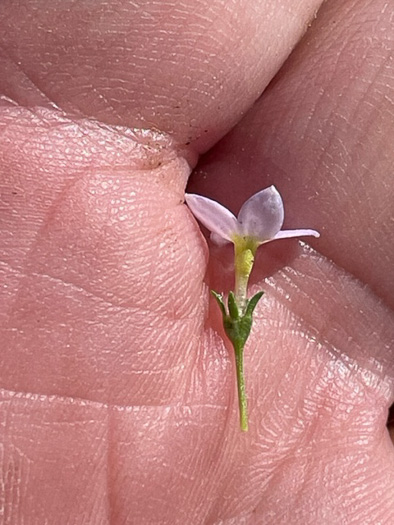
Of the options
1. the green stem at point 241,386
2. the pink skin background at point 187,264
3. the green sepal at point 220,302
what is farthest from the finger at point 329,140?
the green stem at point 241,386

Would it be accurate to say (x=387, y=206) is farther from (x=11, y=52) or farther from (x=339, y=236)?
(x=11, y=52)

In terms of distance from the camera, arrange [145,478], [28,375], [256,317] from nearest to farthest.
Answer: [28,375] < [145,478] < [256,317]

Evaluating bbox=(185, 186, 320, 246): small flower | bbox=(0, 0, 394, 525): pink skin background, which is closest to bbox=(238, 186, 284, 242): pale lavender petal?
bbox=(185, 186, 320, 246): small flower

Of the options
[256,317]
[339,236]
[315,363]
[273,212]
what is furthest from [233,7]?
[315,363]

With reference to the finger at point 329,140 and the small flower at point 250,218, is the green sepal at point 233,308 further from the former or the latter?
the finger at point 329,140

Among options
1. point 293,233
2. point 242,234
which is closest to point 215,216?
point 242,234

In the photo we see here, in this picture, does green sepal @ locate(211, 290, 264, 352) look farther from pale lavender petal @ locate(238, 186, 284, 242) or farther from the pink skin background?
pale lavender petal @ locate(238, 186, 284, 242)

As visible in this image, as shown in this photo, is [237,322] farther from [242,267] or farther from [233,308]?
[242,267]
